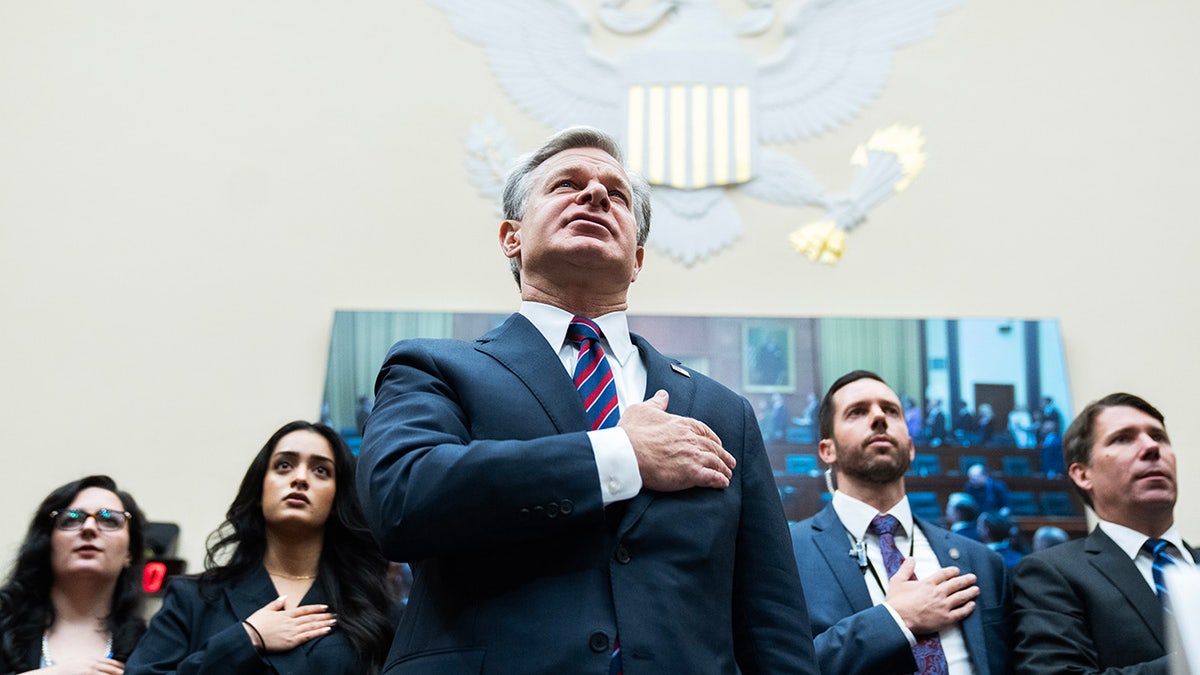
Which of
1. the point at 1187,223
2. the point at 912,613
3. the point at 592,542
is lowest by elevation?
the point at 912,613

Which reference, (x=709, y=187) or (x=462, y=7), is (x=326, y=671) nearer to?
(x=709, y=187)

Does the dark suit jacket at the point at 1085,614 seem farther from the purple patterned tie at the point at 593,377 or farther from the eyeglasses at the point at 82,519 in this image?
the eyeglasses at the point at 82,519

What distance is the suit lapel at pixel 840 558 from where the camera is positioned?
2678 mm

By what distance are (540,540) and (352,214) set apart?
12.4ft

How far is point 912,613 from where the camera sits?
8.32 ft

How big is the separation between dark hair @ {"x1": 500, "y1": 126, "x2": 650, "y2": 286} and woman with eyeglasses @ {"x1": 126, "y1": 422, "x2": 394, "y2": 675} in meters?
1.20

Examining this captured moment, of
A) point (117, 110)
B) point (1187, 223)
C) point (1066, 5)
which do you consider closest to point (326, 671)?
point (117, 110)

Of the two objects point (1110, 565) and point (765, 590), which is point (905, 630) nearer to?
point (1110, 565)

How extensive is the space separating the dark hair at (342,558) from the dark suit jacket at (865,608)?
3.59 feet

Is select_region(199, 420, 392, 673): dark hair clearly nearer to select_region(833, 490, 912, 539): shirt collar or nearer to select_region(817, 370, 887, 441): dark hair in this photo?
select_region(833, 490, 912, 539): shirt collar

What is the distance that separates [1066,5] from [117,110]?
457 cm

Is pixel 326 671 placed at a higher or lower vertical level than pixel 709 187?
lower

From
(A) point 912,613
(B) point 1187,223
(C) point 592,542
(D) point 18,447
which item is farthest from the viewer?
(B) point 1187,223

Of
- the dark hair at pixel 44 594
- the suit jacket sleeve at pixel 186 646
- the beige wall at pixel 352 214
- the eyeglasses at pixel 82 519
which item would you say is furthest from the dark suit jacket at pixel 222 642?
the beige wall at pixel 352 214
